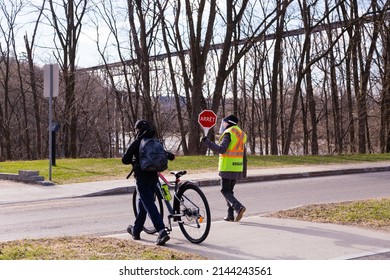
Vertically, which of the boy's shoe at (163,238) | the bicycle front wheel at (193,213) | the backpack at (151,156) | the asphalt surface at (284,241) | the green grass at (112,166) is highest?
the backpack at (151,156)

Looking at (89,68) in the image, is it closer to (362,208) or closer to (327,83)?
(327,83)

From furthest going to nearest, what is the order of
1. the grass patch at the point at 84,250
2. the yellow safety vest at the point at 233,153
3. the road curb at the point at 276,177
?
the road curb at the point at 276,177, the yellow safety vest at the point at 233,153, the grass patch at the point at 84,250

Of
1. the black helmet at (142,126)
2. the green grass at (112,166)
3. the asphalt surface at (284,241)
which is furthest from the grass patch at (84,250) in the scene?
the green grass at (112,166)

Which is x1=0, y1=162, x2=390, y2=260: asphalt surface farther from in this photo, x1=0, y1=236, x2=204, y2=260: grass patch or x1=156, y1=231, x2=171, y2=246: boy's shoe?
x1=0, y1=236, x2=204, y2=260: grass patch

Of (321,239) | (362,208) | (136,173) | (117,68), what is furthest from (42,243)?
(117,68)

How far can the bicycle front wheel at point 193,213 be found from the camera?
8477 millimetres

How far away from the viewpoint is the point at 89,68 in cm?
5578

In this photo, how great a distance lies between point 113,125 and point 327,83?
64.1 ft

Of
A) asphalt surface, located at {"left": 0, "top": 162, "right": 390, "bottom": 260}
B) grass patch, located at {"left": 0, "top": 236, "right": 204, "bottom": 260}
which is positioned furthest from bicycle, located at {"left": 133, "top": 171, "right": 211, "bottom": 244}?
grass patch, located at {"left": 0, "top": 236, "right": 204, "bottom": 260}

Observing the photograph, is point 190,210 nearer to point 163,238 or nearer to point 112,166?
point 163,238

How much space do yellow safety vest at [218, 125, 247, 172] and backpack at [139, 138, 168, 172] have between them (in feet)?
6.68

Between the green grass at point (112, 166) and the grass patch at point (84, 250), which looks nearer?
the grass patch at point (84, 250)

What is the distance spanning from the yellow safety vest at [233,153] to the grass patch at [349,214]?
1363mm

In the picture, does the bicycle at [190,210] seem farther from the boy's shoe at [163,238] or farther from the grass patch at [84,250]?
the grass patch at [84,250]
